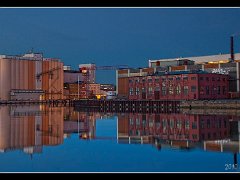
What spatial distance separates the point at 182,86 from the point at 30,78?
27313 mm

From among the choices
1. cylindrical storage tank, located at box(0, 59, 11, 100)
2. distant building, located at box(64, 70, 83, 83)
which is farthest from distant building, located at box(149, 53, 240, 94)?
distant building, located at box(64, 70, 83, 83)

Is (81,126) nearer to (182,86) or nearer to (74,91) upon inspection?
(182,86)

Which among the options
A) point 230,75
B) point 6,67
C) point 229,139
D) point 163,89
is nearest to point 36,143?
point 229,139

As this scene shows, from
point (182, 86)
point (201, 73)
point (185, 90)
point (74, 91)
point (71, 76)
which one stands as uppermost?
point (71, 76)

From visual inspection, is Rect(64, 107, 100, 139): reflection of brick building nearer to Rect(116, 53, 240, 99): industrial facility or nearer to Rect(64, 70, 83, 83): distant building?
Rect(116, 53, 240, 99): industrial facility

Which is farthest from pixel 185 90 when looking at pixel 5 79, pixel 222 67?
pixel 5 79

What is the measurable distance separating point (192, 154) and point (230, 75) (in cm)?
2772

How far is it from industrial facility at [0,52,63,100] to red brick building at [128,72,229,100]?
2096 cm

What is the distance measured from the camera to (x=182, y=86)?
1340 inches

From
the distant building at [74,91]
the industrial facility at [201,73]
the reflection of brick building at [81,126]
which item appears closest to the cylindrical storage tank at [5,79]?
the distant building at [74,91]

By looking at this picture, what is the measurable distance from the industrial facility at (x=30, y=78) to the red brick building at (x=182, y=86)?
21.0 meters

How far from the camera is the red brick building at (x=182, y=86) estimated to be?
109 ft
